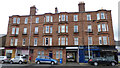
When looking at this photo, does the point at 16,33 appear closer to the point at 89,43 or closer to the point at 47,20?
the point at 47,20

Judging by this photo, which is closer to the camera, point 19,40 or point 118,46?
point 118,46

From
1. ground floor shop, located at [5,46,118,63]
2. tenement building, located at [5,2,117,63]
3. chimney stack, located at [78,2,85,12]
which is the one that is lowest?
ground floor shop, located at [5,46,118,63]

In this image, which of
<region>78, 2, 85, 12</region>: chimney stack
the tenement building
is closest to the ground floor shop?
the tenement building

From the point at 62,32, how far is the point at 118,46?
44.1ft

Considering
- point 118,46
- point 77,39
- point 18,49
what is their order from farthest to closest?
point 18,49, point 77,39, point 118,46

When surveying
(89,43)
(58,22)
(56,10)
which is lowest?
(89,43)

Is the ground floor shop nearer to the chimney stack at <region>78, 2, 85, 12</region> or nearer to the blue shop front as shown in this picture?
the blue shop front

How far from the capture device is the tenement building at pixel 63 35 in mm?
23125

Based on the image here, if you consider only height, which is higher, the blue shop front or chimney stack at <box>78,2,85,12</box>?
chimney stack at <box>78,2,85,12</box>

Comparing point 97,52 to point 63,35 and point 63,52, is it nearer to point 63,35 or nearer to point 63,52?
point 63,52

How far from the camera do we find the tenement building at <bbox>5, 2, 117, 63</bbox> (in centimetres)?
2312

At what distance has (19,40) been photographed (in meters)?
26.5

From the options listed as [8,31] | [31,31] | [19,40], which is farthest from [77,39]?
[8,31]

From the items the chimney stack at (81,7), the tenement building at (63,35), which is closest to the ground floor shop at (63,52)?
the tenement building at (63,35)
